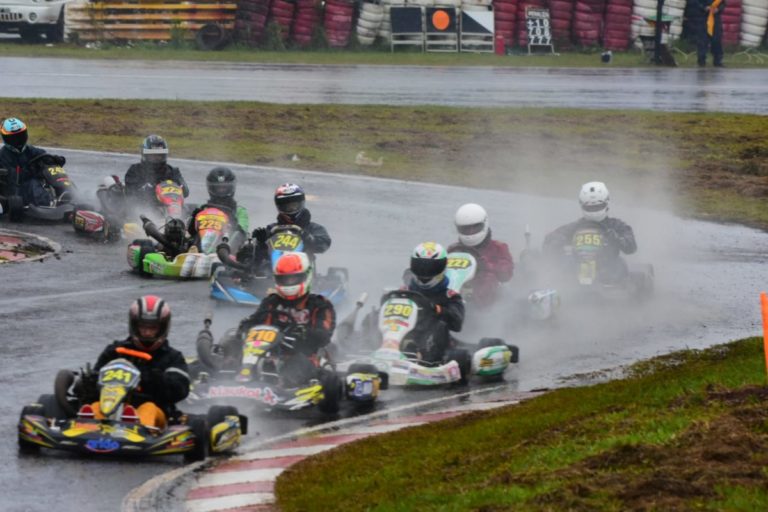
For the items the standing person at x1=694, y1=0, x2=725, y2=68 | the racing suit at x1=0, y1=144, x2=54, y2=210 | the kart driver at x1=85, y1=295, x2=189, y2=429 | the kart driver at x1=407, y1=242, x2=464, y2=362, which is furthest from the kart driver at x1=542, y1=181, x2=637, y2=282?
the standing person at x1=694, y1=0, x2=725, y2=68

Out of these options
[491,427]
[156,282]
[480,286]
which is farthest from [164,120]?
[491,427]

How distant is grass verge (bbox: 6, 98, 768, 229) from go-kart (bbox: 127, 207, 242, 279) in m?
7.68

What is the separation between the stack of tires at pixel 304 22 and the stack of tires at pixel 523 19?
6.08 meters

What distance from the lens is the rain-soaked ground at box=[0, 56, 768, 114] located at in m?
36.1

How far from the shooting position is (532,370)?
14.8m

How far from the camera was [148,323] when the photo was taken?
465 inches

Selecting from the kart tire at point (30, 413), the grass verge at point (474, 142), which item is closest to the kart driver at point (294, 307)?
the kart tire at point (30, 413)

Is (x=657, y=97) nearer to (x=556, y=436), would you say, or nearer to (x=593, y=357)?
(x=593, y=357)

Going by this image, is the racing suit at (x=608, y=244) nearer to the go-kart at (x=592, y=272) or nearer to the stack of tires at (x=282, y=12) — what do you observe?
the go-kart at (x=592, y=272)

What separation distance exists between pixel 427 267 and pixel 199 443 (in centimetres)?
428

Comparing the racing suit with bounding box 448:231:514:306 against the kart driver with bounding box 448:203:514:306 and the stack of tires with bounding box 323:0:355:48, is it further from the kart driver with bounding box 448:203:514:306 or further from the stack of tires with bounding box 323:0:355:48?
the stack of tires with bounding box 323:0:355:48

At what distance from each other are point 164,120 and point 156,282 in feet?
48.0

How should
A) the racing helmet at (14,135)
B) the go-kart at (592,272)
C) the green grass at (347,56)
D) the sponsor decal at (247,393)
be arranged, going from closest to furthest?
the sponsor decal at (247,393) < the go-kart at (592,272) < the racing helmet at (14,135) < the green grass at (347,56)

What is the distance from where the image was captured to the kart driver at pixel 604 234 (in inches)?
720
